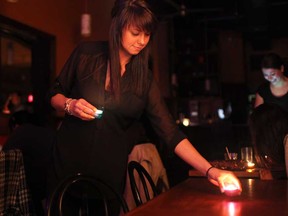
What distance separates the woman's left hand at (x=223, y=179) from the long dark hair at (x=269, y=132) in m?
0.89

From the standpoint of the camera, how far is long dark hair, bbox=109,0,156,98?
1.56 metres

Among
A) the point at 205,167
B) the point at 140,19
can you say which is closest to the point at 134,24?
the point at 140,19

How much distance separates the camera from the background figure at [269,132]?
2307 mm

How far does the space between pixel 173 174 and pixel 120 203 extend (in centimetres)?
317

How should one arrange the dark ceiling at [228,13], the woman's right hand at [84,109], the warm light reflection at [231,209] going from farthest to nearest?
the dark ceiling at [228,13] → the woman's right hand at [84,109] → the warm light reflection at [231,209]

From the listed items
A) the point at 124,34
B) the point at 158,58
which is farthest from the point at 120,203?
the point at 158,58

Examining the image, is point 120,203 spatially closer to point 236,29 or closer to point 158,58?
point 158,58

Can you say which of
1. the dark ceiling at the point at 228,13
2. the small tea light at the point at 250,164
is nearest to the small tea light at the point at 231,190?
the small tea light at the point at 250,164

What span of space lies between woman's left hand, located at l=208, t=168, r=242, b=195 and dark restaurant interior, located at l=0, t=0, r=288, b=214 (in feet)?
8.22

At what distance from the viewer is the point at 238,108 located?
9.07m

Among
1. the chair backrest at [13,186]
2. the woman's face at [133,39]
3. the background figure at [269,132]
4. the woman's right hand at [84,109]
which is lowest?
the chair backrest at [13,186]

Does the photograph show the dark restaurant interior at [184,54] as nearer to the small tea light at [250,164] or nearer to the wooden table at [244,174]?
the small tea light at [250,164]

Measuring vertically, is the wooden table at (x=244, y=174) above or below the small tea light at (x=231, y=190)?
below

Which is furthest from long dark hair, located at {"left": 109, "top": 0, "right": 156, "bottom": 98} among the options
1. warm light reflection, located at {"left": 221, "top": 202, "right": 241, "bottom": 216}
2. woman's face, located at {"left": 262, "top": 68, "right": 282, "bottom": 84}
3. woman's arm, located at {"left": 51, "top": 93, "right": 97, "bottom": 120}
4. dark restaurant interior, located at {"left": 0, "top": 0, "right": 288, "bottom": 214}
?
dark restaurant interior, located at {"left": 0, "top": 0, "right": 288, "bottom": 214}
